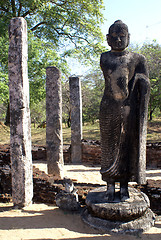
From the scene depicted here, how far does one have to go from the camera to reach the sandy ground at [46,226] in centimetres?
370

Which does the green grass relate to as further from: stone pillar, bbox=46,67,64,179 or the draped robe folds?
the draped robe folds

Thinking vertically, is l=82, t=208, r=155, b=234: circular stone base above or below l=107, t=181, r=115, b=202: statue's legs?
below

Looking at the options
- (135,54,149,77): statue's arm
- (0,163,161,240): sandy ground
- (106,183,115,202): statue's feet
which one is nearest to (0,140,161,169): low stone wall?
(0,163,161,240): sandy ground

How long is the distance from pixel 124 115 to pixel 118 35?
135 centimetres

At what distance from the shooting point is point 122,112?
394cm

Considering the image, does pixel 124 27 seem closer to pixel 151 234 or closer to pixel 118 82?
pixel 118 82

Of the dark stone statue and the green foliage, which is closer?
the dark stone statue

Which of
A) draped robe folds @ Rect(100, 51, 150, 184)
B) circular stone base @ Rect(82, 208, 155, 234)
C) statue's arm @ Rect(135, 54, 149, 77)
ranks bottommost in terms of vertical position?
circular stone base @ Rect(82, 208, 155, 234)

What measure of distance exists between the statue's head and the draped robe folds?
133 mm

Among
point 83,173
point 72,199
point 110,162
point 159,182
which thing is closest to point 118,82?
point 110,162

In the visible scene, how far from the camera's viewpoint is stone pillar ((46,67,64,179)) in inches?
289

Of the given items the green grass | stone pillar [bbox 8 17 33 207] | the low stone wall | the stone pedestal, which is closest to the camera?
the stone pedestal

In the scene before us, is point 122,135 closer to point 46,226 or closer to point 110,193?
point 110,193

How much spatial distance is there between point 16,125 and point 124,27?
2742mm
